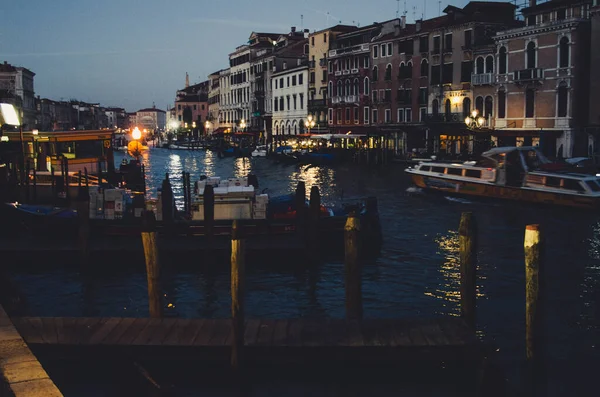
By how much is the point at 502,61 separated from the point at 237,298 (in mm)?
Result: 33039

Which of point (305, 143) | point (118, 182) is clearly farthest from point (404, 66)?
point (118, 182)

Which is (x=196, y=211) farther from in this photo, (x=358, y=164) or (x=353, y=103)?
(x=353, y=103)

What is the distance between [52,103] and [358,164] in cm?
7612

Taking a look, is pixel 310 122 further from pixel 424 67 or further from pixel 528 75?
pixel 528 75

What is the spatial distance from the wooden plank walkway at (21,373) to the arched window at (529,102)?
112ft

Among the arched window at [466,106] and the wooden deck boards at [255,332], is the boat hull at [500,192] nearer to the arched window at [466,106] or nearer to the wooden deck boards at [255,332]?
the arched window at [466,106]

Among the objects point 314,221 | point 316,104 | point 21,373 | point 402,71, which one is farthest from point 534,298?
point 316,104

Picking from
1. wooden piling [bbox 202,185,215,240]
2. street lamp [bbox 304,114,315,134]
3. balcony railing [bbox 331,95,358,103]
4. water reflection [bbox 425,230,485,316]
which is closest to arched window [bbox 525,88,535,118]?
balcony railing [bbox 331,95,358,103]

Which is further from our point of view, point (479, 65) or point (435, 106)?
point (435, 106)

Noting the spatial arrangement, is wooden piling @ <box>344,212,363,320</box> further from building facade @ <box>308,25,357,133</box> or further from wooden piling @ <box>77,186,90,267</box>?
building facade @ <box>308,25,357,133</box>

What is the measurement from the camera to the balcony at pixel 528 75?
34.6m

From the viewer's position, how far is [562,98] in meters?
33.8

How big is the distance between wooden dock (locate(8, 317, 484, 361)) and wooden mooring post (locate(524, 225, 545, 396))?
70 cm

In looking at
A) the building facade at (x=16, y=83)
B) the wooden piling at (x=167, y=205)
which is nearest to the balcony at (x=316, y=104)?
the building facade at (x=16, y=83)
